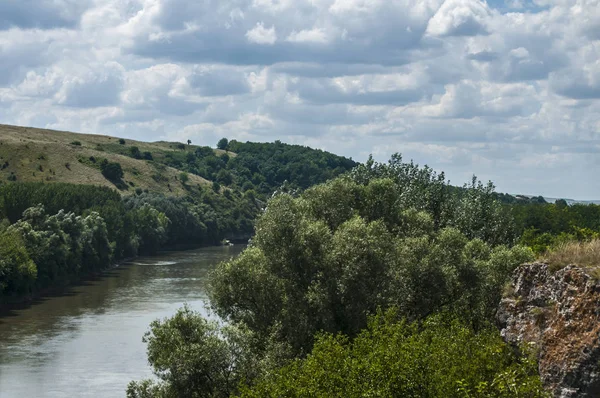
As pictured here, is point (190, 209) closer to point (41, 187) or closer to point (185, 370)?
point (41, 187)

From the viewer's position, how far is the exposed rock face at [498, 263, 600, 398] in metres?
23.9

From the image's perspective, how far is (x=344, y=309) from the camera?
149 ft

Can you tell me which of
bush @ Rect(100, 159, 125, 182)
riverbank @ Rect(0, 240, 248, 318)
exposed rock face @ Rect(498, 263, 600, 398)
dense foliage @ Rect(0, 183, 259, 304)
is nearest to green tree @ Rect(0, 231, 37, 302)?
dense foliage @ Rect(0, 183, 259, 304)

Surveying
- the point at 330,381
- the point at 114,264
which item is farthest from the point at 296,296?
the point at 114,264

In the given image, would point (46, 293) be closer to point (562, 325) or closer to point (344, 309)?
point (344, 309)

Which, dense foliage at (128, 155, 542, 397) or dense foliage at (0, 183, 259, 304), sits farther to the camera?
dense foliage at (0, 183, 259, 304)

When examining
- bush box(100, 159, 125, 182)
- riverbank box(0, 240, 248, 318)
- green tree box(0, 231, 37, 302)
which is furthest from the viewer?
bush box(100, 159, 125, 182)

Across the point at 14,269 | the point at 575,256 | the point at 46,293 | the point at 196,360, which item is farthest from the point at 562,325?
the point at 46,293

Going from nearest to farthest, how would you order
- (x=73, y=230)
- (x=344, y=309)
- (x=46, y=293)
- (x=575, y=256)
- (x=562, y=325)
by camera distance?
(x=562, y=325), (x=575, y=256), (x=344, y=309), (x=46, y=293), (x=73, y=230)

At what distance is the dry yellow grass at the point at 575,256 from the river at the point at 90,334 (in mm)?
27348

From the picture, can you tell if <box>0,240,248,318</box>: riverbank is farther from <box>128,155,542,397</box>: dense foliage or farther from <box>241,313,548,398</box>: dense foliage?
<box>241,313,548,398</box>: dense foliage

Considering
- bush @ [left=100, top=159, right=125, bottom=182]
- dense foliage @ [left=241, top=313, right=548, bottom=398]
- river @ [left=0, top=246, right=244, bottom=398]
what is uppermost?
bush @ [left=100, top=159, right=125, bottom=182]

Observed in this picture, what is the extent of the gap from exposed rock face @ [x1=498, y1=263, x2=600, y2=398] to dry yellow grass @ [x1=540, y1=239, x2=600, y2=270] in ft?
0.90

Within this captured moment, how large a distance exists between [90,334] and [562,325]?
187ft
